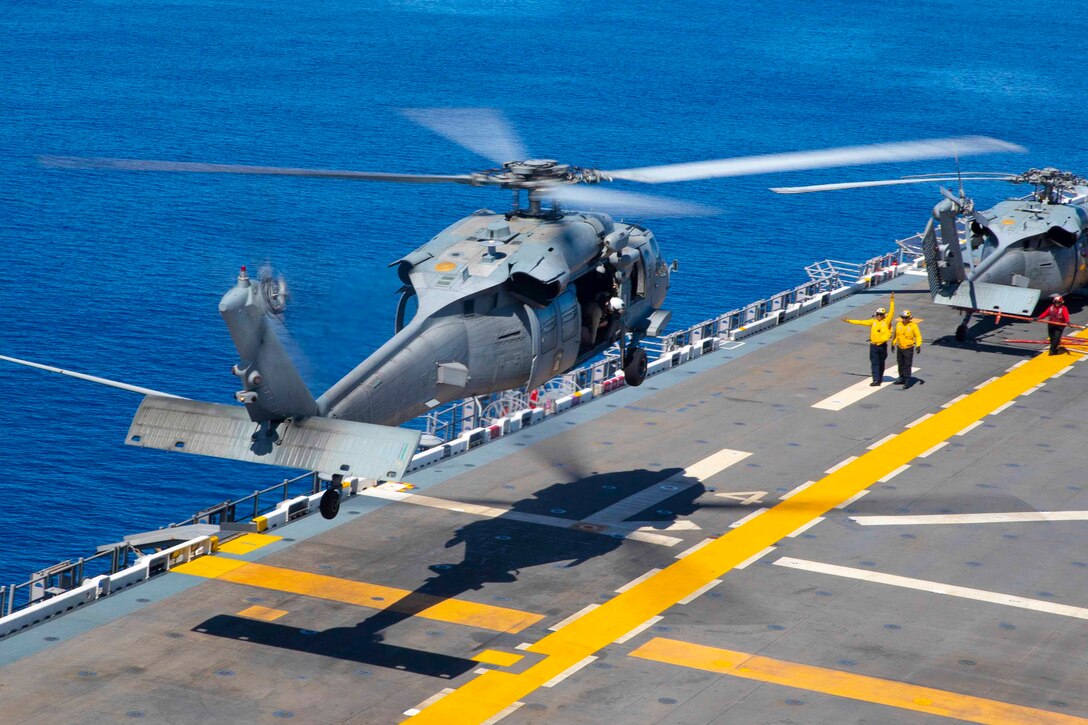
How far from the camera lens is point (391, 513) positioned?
29.9 meters

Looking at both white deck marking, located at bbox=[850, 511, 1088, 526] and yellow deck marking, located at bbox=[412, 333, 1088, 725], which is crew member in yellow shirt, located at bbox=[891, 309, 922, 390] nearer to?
yellow deck marking, located at bbox=[412, 333, 1088, 725]

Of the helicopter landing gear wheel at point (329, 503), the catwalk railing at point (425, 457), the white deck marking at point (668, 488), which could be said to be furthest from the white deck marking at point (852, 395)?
the helicopter landing gear wheel at point (329, 503)

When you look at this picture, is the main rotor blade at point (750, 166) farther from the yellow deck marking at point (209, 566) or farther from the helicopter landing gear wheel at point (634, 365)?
the yellow deck marking at point (209, 566)

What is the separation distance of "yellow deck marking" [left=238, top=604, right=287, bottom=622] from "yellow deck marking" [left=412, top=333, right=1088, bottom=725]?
13.6ft

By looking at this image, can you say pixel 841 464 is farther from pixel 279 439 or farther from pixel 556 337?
pixel 279 439

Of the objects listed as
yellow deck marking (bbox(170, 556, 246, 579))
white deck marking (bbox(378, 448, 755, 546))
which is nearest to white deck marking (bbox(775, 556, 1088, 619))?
white deck marking (bbox(378, 448, 755, 546))

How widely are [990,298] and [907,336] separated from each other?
6131mm

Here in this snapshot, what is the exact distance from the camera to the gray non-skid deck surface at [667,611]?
71.7ft

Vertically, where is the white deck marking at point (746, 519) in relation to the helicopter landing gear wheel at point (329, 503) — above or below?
below

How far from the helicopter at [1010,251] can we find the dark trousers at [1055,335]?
819 millimetres

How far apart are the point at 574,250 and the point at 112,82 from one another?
105796 mm

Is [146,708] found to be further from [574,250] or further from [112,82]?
[112,82]

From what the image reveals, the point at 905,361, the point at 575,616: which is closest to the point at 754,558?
the point at 575,616

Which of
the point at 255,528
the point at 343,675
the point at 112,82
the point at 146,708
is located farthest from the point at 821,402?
the point at 112,82
